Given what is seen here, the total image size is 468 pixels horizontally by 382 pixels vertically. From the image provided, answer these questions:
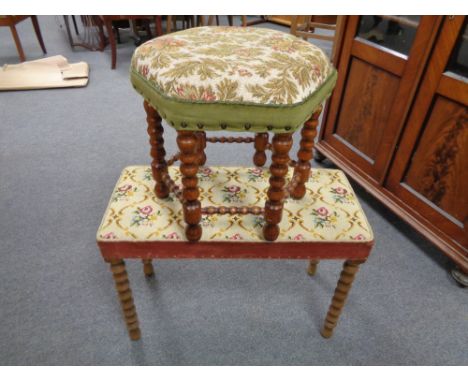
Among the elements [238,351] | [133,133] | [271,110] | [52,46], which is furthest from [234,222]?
[52,46]

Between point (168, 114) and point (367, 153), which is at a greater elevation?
point (168, 114)

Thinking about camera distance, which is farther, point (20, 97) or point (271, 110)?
point (20, 97)

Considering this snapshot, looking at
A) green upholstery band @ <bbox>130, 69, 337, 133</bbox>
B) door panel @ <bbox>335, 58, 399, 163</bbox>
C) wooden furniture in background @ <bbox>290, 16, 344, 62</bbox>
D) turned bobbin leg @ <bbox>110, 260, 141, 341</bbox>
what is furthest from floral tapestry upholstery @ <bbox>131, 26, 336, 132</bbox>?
wooden furniture in background @ <bbox>290, 16, 344, 62</bbox>

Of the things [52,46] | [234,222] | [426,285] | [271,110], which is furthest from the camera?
[52,46]

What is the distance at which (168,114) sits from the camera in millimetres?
789

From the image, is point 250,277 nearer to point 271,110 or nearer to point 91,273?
point 91,273

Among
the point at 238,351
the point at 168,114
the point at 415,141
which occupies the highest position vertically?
the point at 168,114

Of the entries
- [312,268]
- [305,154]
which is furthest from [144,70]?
[312,268]

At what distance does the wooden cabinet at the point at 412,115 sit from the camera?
4.63 ft

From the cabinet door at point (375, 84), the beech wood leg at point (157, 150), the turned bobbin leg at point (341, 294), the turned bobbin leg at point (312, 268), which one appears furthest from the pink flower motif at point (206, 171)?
the cabinet door at point (375, 84)

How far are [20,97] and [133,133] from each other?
1.25 m

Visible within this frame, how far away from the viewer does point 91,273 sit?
158 centimetres

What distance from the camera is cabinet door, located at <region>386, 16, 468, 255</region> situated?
4.53 feet

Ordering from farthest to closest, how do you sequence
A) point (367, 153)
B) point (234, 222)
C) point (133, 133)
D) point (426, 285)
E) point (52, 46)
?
point (52, 46)
point (133, 133)
point (367, 153)
point (426, 285)
point (234, 222)
